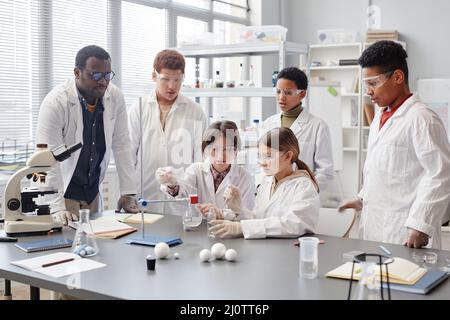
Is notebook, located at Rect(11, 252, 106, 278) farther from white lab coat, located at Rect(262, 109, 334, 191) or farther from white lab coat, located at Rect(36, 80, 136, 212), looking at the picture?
white lab coat, located at Rect(262, 109, 334, 191)

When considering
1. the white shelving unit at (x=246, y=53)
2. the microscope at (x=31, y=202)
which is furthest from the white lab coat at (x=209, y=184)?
the white shelving unit at (x=246, y=53)

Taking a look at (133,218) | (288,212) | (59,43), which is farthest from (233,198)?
(59,43)

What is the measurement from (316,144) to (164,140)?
901mm

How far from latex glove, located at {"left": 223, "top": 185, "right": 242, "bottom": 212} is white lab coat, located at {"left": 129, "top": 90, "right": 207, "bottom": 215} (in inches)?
27.2

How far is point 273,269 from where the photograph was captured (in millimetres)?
1777

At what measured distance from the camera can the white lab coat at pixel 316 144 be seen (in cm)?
314

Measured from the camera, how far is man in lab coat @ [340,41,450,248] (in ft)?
6.70

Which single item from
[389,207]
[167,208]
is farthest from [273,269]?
[167,208]

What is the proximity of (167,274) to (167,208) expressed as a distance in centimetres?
136

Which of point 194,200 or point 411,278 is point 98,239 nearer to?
point 194,200

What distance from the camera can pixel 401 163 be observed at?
87.6 inches

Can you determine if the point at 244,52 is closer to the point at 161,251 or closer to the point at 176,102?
the point at 176,102

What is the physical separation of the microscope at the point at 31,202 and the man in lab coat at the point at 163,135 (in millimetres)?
736
